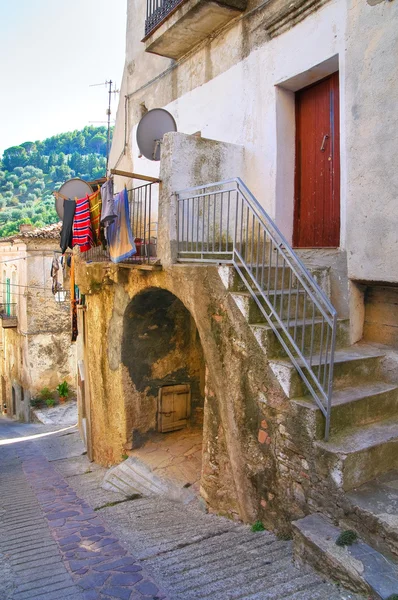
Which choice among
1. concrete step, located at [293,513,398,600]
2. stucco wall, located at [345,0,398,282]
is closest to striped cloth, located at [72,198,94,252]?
stucco wall, located at [345,0,398,282]

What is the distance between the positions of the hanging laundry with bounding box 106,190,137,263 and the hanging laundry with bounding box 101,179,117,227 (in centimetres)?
10

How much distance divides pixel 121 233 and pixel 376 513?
5280 millimetres

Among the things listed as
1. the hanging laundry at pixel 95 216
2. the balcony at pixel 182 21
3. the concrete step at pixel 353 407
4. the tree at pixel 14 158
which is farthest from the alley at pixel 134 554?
the tree at pixel 14 158

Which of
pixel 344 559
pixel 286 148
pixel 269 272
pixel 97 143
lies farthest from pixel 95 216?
pixel 97 143

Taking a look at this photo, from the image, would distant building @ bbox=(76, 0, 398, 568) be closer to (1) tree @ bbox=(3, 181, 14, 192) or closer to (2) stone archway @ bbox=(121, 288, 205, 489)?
(2) stone archway @ bbox=(121, 288, 205, 489)

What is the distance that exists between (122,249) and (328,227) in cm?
317

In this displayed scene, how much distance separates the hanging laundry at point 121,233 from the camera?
7.15 m

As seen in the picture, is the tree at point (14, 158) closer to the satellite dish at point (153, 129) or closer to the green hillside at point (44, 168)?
the green hillside at point (44, 168)

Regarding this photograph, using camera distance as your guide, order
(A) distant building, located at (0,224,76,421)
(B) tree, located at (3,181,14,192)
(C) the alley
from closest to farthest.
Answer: (C) the alley → (A) distant building, located at (0,224,76,421) → (B) tree, located at (3,181,14,192)

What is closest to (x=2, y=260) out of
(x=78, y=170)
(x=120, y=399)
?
(x=120, y=399)

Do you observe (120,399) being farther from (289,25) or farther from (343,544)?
(289,25)

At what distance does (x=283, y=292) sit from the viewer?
523cm

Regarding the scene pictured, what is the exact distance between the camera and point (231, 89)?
7719 mm

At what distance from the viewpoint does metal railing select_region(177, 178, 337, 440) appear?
14.0ft
